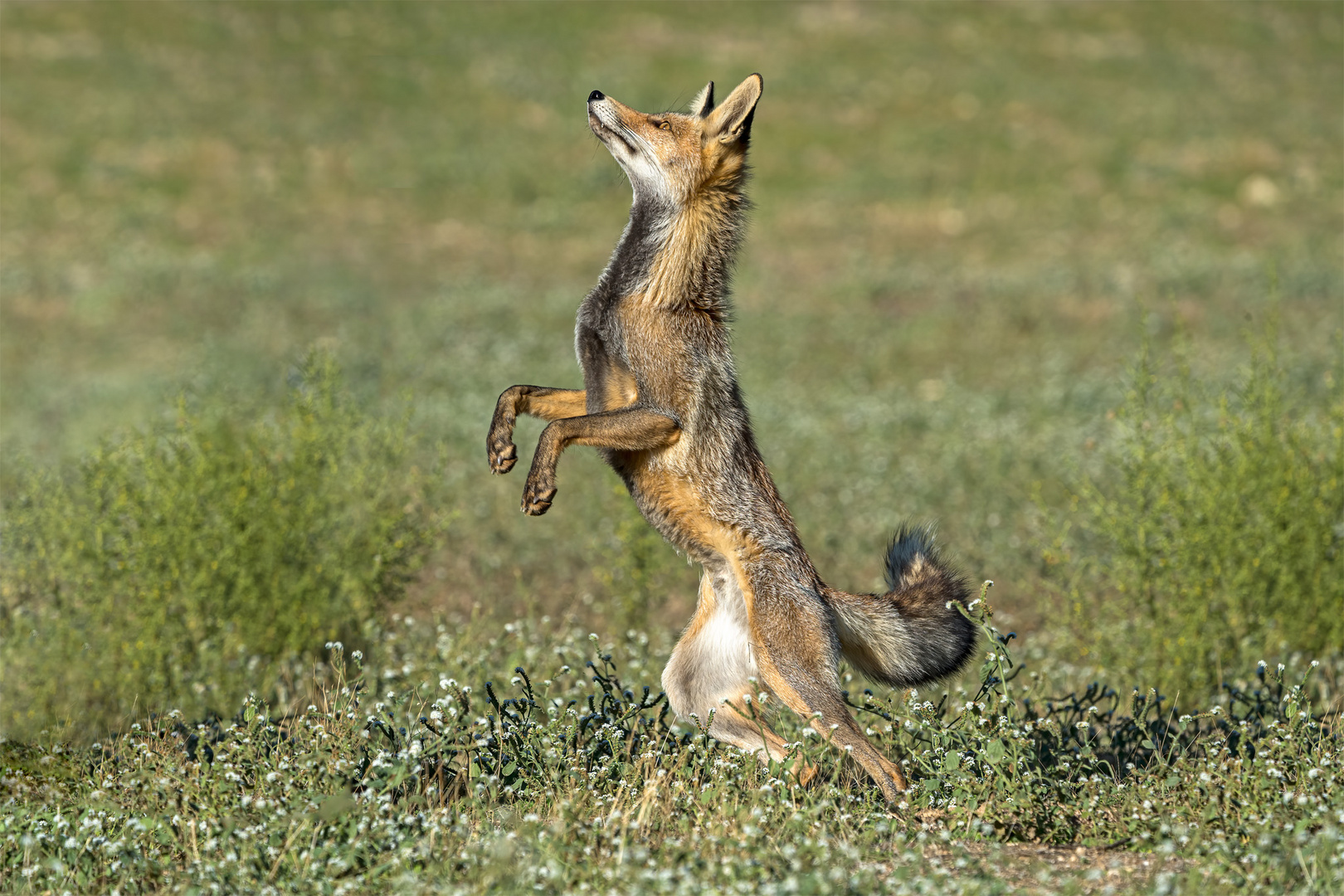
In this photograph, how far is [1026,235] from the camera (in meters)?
26.3

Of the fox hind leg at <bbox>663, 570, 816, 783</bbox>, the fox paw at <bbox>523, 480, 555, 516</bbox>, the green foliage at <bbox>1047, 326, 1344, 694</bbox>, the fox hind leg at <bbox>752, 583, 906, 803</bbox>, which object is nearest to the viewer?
the fox hind leg at <bbox>752, 583, 906, 803</bbox>

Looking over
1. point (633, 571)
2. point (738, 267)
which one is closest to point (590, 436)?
point (633, 571)

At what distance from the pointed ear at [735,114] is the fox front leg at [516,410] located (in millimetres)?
1233

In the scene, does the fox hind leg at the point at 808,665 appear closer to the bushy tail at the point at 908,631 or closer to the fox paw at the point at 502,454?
the bushy tail at the point at 908,631

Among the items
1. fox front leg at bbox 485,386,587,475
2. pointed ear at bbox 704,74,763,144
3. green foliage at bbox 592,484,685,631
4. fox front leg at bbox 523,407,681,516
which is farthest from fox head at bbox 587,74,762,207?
green foliage at bbox 592,484,685,631

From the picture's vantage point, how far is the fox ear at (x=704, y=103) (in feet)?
19.4

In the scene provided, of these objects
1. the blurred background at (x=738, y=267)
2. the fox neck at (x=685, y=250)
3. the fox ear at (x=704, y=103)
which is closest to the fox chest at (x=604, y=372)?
the fox neck at (x=685, y=250)

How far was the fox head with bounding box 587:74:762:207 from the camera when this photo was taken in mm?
5562

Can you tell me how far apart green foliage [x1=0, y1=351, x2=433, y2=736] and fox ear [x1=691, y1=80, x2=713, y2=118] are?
113 inches

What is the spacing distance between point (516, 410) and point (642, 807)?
1756 millimetres

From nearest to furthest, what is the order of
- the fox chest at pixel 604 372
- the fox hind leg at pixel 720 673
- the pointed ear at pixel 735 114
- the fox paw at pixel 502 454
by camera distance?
the fox paw at pixel 502 454 < the fox hind leg at pixel 720 673 < the fox chest at pixel 604 372 < the pointed ear at pixel 735 114

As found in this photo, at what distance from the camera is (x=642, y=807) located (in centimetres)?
454

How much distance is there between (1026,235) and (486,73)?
15.6 m

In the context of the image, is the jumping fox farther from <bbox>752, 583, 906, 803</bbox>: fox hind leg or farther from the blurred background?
the blurred background
